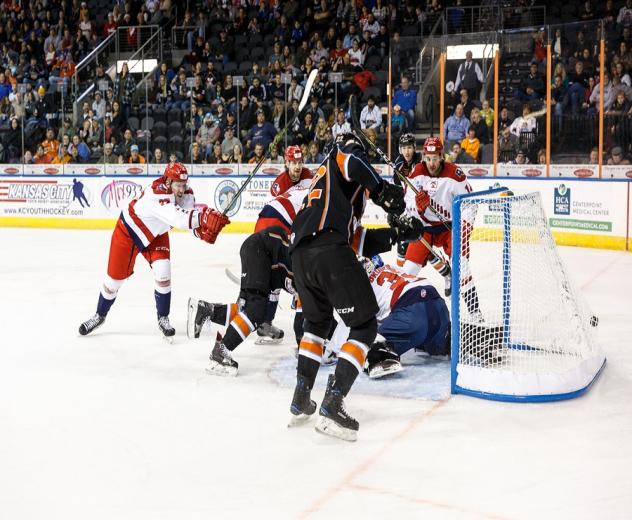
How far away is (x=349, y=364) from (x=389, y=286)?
1.22m

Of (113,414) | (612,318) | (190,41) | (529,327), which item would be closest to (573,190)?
(612,318)

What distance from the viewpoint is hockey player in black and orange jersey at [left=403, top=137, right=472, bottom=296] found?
Answer: 256 inches

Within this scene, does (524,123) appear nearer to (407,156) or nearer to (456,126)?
(456,126)

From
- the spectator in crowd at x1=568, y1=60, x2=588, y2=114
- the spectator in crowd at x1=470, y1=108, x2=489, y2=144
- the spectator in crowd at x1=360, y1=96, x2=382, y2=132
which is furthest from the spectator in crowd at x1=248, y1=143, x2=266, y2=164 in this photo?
the spectator in crowd at x1=568, y1=60, x2=588, y2=114

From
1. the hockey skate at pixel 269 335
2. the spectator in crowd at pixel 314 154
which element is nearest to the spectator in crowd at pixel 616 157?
the spectator in crowd at pixel 314 154

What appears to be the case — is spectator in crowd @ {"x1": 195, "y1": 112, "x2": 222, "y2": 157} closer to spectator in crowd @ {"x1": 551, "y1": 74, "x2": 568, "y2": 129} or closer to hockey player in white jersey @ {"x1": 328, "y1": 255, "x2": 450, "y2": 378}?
spectator in crowd @ {"x1": 551, "y1": 74, "x2": 568, "y2": 129}

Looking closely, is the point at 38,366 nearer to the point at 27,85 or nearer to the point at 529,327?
the point at 529,327

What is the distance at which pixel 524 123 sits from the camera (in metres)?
10.6

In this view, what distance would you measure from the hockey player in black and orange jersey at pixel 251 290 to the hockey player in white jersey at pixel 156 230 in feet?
1.66

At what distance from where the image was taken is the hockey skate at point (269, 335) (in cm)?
571

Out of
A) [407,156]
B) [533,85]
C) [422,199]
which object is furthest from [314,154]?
[422,199]

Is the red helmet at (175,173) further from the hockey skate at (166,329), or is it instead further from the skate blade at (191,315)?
the hockey skate at (166,329)

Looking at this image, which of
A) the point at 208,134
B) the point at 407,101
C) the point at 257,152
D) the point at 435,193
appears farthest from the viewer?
the point at 208,134

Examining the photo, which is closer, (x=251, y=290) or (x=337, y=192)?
(x=337, y=192)
